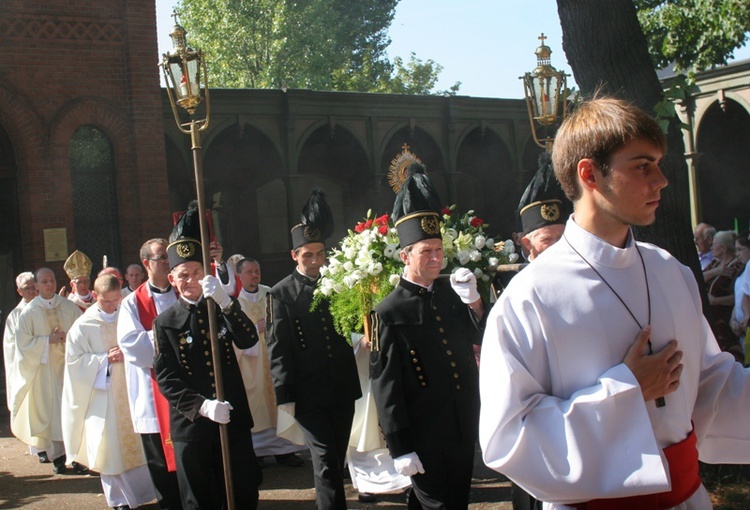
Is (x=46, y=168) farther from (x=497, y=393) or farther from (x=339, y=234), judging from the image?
(x=497, y=393)

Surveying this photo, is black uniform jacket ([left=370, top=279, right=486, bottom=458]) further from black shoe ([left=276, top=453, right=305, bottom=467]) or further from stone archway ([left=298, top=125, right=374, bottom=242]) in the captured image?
stone archway ([left=298, top=125, right=374, bottom=242])

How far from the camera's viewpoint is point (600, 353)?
270 centimetres

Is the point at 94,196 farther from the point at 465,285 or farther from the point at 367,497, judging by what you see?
the point at 465,285

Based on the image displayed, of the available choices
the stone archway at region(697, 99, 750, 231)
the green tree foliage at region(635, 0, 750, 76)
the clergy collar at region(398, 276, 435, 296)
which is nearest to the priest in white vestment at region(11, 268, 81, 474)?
the clergy collar at region(398, 276, 435, 296)

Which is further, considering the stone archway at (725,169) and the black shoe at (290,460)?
the stone archway at (725,169)

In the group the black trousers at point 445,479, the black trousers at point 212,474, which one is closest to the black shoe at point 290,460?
the black trousers at point 212,474

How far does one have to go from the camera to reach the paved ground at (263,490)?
7668 millimetres

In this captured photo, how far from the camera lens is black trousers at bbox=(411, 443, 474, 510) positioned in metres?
5.04

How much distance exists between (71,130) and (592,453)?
13969mm

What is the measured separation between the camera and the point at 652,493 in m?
2.65

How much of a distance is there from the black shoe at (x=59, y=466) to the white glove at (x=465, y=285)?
6.45m

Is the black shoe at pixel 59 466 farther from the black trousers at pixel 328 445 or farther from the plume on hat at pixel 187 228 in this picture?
the plume on hat at pixel 187 228

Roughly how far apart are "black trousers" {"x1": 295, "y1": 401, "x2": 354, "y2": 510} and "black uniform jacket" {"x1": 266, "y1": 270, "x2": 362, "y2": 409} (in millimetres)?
65

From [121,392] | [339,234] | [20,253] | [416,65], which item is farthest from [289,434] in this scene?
[416,65]
